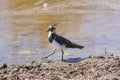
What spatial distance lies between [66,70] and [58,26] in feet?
15.2

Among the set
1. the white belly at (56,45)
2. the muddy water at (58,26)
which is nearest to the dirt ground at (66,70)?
the white belly at (56,45)

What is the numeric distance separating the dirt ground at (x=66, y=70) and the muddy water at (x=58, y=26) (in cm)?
97

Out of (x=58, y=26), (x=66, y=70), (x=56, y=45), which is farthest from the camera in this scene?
(x=58, y=26)

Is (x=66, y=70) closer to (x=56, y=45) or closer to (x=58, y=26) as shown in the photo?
(x=56, y=45)

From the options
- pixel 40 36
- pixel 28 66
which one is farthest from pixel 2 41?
pixel 28 66

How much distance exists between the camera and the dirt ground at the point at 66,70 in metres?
8.38

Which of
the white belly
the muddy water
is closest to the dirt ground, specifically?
the white belly

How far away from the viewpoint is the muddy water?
1082 centimetres

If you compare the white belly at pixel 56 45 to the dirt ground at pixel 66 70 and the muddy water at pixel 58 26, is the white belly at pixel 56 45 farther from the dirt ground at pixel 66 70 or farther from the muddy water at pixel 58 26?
the dirt ground at pixel 66 70

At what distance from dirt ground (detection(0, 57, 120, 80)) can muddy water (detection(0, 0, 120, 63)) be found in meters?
0.97

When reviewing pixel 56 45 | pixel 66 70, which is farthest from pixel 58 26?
pixel 66 70

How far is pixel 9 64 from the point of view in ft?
32.0

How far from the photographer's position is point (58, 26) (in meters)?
13.4

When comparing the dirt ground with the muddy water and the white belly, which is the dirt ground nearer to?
the white belly
